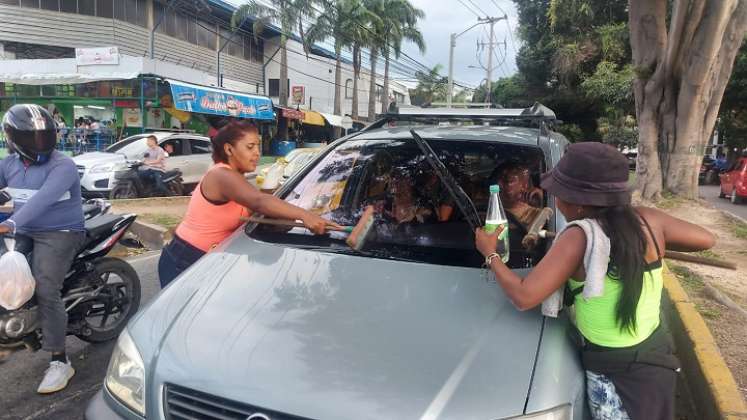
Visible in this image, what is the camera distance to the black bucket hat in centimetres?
178

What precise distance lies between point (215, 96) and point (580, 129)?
20.4 metres

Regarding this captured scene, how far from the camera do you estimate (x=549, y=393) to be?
1656 millimetres

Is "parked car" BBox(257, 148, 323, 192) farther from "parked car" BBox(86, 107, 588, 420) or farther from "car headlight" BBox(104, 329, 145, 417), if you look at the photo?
"car headlight" BBox(104, 329, 145, 417)

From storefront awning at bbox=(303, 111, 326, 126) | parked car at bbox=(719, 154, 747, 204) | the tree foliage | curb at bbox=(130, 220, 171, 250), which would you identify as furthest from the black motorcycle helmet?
storefront awning at bbox=(303, 111, 326, 126)

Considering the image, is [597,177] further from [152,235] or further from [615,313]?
[152,235]

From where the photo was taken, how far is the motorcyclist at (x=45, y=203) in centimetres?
310

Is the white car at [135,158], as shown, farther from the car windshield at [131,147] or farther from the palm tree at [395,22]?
the palm tree at [395,22]

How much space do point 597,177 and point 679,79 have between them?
35.3ft

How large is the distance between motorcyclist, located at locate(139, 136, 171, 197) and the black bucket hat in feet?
34.4

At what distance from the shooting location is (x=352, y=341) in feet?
6.02

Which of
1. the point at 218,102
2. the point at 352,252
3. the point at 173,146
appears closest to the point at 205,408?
the point at 352,252

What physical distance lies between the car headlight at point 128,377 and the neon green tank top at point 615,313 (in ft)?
5.25

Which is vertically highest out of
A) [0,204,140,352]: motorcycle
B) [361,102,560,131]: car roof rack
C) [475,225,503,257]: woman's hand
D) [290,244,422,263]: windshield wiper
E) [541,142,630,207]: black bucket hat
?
[361,102,560,131]: car roof rack

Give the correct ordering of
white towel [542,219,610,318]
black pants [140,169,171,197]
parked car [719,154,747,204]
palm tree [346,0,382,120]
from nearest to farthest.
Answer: white towel [542,219,610,318] → black pants [140,169,171,197] → parked car [719,154,747,204] → palm tree [346,0,382,120]
